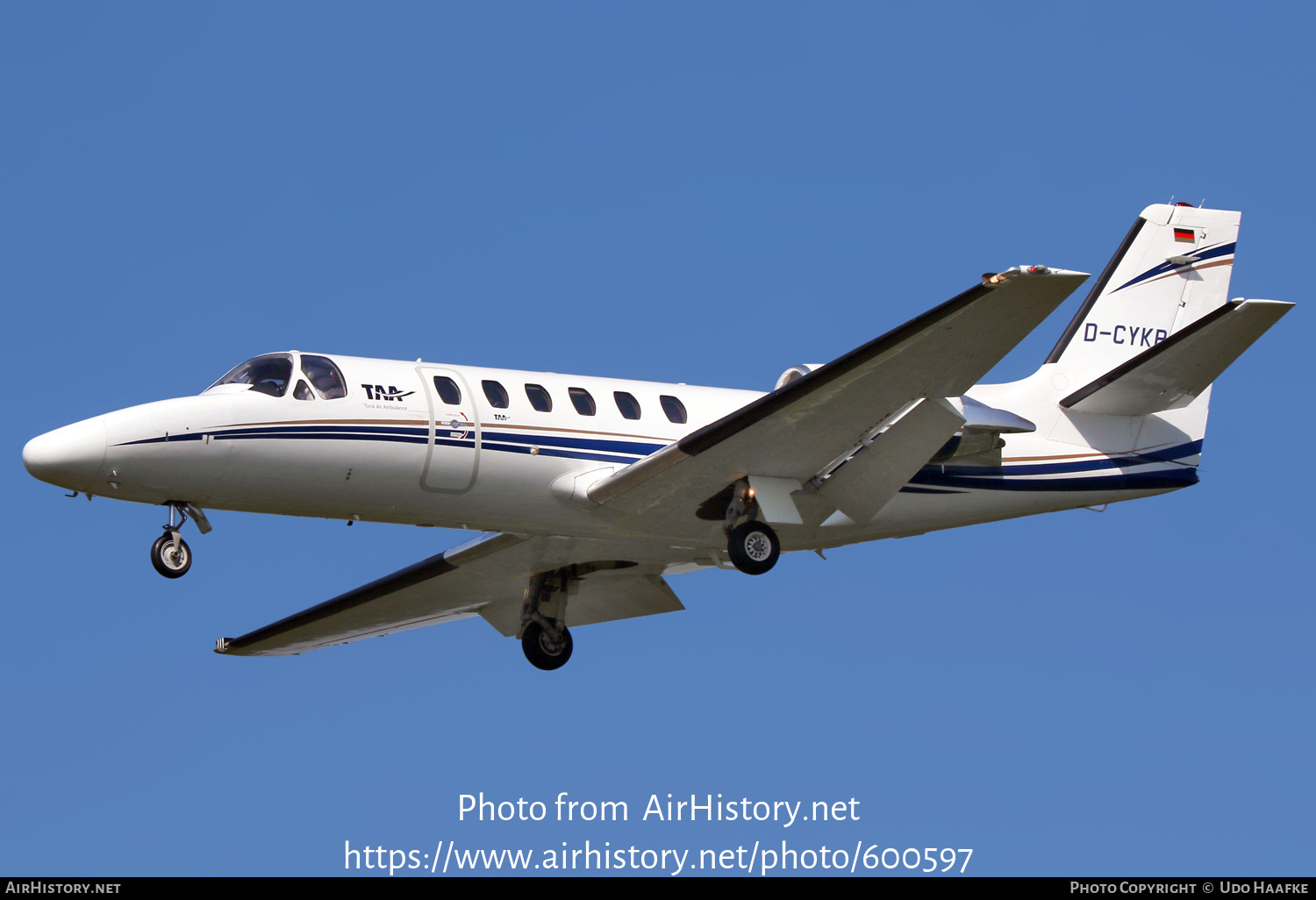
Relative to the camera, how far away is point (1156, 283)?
86.7ft

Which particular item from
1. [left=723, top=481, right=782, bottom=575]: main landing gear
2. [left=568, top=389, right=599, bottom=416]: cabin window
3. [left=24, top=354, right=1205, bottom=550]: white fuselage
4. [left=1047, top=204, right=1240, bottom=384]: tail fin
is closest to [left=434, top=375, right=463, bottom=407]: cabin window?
[left=24, top=354, right=1205, bottom=550]: white fuselage

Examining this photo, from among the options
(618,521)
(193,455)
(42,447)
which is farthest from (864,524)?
(42,447)

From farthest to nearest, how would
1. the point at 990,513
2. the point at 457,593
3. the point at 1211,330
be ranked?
the point at 457,593 < the point at 990,513 < the point at 1211,330

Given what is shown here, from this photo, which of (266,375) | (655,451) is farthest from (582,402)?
(266,375)

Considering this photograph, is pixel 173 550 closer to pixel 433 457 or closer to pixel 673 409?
pixel 433 457

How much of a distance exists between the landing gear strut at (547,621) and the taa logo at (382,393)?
201 inches

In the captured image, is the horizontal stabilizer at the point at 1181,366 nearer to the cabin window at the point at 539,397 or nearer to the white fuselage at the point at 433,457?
the white fuselage at the point at 433,457

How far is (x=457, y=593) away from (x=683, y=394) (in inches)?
208

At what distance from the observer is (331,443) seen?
67.0 ft

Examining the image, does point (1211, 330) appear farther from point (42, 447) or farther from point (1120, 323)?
point (42, 447)

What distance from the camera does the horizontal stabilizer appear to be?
21.7 m

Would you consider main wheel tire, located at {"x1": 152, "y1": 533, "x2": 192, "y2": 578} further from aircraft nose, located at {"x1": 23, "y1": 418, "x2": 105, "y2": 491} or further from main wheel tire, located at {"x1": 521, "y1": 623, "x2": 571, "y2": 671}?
main wheel tire, located at {"x1": 521, "y1": 623, "x2": 571, "y2": 671}

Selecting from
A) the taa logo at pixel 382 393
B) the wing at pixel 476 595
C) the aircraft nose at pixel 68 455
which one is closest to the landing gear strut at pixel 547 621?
the wing at pixel 476 595

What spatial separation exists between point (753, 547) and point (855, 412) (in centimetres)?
224
